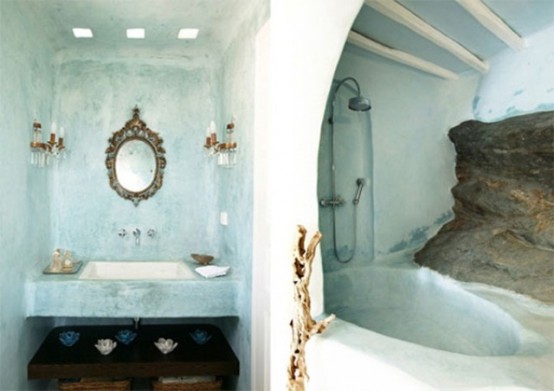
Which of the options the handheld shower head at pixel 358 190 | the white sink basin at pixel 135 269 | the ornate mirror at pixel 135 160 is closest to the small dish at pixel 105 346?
the white sink basin at pixel 135 269

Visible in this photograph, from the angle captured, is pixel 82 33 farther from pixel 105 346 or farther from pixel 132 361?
pixel 132 361

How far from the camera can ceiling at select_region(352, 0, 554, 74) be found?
8.62ft

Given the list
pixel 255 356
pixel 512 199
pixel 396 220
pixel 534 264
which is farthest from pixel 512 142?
pixel 255 356

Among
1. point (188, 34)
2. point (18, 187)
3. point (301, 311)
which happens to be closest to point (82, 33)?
point (188, 34)

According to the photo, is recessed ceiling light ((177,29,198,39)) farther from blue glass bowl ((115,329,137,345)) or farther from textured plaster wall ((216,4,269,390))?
blue glass bowl ((115,329,137,345))

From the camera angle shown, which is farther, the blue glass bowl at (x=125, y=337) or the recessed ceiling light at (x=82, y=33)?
the recessed ceiling light at (x=82, y=33)

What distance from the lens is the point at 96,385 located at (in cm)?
318

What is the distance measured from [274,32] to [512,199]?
163 cm

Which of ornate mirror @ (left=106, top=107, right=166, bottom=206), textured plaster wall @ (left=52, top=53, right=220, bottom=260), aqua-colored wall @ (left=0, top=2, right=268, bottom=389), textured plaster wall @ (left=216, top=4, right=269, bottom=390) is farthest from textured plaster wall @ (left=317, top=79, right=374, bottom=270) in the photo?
ornate mirror @ (left=106, top=107, right=166, bottom=206)

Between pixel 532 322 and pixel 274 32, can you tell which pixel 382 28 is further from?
pixel 532 322

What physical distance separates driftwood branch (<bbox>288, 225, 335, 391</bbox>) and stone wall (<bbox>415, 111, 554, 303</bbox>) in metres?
1.14

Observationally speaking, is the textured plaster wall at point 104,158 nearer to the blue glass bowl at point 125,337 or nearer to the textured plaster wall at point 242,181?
the textured plaster wall at point 242,181

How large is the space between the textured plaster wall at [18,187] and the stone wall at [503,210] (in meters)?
2.60

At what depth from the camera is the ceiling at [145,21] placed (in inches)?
121
